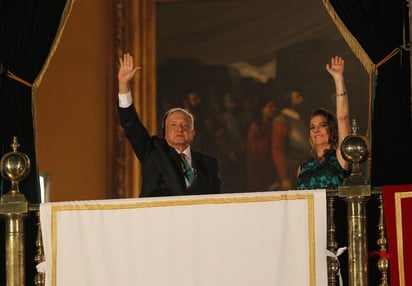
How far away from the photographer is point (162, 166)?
30.2 ft

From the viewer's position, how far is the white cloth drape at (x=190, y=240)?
23.9 feet

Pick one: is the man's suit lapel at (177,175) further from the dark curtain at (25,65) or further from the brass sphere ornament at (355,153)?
the brass sphere ornament at (355,153)

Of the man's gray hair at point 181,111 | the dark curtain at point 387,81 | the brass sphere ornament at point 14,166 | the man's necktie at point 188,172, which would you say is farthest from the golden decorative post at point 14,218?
the dark curtain at point 387,81

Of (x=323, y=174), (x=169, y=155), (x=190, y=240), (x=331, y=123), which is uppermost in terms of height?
(x=331, y=123)

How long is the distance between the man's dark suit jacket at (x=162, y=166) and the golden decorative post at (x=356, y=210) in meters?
2.04

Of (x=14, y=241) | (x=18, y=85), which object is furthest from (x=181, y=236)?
(x=18, y=85)

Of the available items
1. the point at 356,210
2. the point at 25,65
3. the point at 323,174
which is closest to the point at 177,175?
the point at 323,174

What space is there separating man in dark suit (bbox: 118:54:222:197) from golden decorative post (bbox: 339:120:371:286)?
204cm

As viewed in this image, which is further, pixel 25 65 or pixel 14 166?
pixel 25 65

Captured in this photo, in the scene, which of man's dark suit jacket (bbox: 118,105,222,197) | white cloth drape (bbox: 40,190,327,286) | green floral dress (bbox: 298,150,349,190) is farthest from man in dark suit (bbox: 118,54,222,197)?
white cloth drape (bbox: 40,190,327,286)

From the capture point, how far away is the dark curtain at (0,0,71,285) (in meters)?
8.61

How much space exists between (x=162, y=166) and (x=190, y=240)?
1.87 metres

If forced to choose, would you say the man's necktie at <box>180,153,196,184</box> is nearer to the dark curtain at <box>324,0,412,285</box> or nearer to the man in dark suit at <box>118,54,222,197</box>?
the man in dark suit at <box>118,54,222,197</box>

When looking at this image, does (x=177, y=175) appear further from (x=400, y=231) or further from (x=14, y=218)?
(x=400, y=231)
